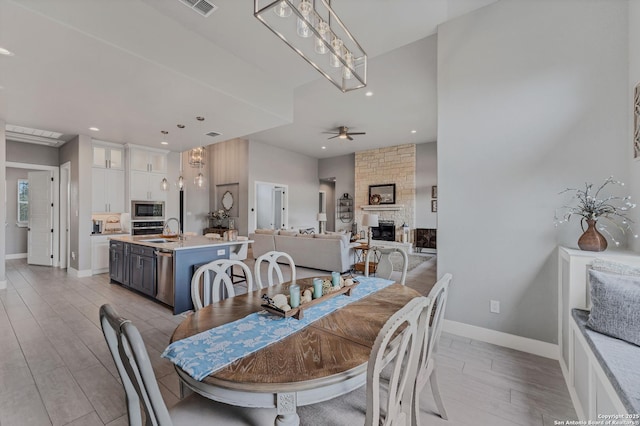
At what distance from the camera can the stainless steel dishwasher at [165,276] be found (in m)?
3.56

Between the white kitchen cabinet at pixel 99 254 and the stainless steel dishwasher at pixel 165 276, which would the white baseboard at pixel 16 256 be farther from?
the stainless steel dishwasher at pixel 165 276

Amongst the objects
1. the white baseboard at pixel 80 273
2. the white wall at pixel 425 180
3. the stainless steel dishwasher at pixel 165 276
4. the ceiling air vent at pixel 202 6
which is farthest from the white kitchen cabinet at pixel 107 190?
the white wall at pixel 425 180

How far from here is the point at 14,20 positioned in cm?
214

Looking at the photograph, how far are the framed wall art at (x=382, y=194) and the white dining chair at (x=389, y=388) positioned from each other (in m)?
8.02

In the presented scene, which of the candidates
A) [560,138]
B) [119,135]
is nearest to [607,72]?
[560,138]

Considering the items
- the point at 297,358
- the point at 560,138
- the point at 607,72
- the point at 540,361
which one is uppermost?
the point at 607,72

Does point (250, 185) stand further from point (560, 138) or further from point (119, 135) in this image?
point (560, 138)

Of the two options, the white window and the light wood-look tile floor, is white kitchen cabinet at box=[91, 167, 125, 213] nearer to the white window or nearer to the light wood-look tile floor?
the light wood-look tile floor

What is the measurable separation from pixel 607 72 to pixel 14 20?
4.88m

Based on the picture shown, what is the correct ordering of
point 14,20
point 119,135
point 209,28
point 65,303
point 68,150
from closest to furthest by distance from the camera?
point 14,20 < point 209,28 < point 65,303 < point 119,135 < point 68,150

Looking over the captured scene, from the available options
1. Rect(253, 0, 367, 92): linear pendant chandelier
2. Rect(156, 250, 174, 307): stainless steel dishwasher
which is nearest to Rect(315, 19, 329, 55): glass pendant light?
Rect(253, 0, 367, 92): linear pendant chandelier

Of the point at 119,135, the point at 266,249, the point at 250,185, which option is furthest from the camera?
the point at 250,185

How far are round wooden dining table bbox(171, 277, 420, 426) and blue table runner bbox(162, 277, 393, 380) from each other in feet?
0.12

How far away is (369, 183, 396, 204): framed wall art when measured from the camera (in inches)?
351
